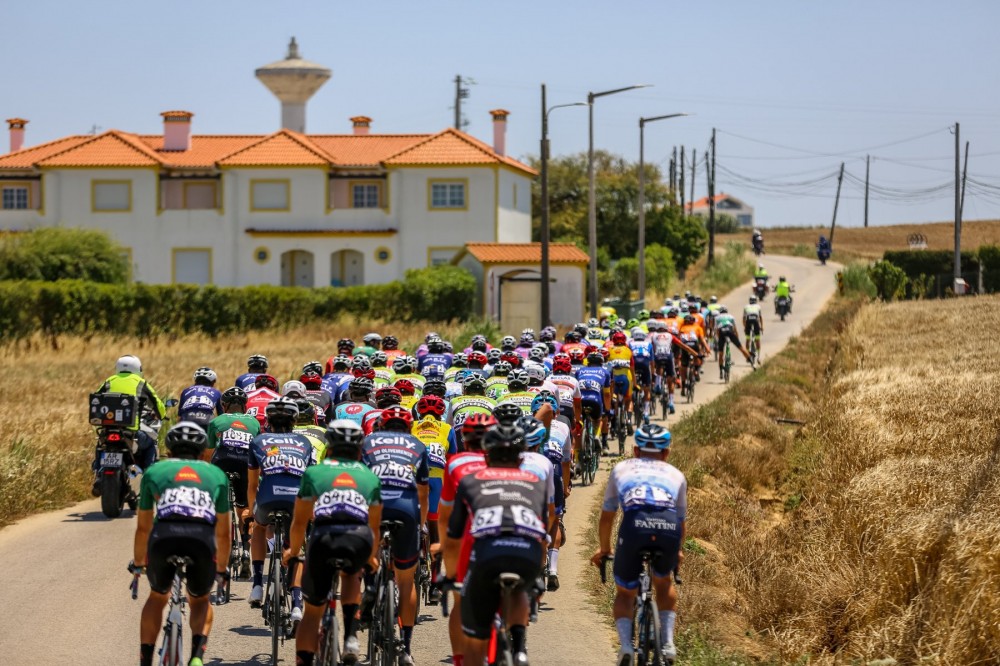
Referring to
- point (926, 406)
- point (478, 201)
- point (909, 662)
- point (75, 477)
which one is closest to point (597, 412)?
point (926, 406)

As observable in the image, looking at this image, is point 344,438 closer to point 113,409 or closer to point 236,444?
point 236,444

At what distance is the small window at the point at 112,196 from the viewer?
2596 inches

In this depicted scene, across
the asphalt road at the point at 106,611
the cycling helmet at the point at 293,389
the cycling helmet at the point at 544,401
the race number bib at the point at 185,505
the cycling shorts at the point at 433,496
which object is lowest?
the asphalt road at the point at 106,611

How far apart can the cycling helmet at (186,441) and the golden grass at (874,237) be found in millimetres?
92164

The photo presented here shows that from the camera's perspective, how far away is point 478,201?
213 ft

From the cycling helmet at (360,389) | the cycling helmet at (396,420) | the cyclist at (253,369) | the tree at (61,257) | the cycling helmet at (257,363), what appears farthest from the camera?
the tree at (61,257)

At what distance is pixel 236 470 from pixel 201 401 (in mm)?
2519

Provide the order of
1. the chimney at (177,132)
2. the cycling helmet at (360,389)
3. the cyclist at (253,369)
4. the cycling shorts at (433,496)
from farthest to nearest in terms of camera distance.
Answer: the chimney at (177,132), the cyclist at (253,369), the cycling helmet at (360,389), the cycling shorts at (433,496)

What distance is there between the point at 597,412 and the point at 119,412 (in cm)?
623

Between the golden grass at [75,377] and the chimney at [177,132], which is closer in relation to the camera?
the golden grass at [75,377]

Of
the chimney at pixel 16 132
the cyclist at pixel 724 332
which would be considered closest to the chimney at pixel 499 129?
the chimney at pixel 16 132

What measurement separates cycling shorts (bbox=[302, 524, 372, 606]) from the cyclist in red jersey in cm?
60

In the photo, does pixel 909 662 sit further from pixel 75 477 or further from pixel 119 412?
pixel 75 477

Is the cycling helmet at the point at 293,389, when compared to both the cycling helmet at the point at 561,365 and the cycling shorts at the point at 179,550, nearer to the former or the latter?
the cycling helmet at the point at 561,365
